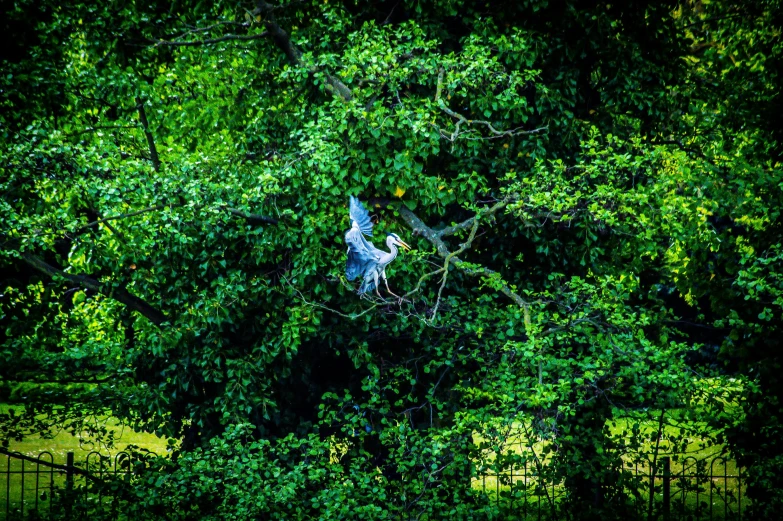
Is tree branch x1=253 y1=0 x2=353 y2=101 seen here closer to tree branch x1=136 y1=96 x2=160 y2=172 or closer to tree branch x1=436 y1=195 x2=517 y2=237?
tree branch x1=436 y1=195 x2=517 y2=237

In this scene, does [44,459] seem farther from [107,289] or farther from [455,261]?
[455,261]

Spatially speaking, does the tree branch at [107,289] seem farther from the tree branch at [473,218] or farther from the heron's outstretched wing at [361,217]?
the tree branch at [473,218]

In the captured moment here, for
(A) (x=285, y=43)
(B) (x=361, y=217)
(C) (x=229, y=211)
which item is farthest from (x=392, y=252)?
(A) (x=285, y=43)

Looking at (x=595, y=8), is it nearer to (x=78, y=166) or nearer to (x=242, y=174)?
(x=242, y=174)

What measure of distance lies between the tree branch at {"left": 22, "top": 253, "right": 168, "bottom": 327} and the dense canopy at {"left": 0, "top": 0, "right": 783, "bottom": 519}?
3 cm

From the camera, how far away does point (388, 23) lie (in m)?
11.6

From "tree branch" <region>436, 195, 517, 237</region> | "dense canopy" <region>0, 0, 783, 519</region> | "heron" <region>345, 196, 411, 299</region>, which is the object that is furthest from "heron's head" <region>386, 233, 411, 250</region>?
"tree branch" <region>436, 195, 517, 237</region>

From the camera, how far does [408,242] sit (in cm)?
1090

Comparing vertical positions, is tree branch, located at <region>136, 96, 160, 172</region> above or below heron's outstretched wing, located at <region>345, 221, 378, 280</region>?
above

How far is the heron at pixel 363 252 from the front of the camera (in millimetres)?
9180

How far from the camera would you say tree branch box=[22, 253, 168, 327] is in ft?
36.3

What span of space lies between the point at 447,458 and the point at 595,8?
6.24 meters

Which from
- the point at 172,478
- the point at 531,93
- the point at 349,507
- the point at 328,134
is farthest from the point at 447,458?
the point at 531,93

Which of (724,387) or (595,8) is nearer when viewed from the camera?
(724,387)
